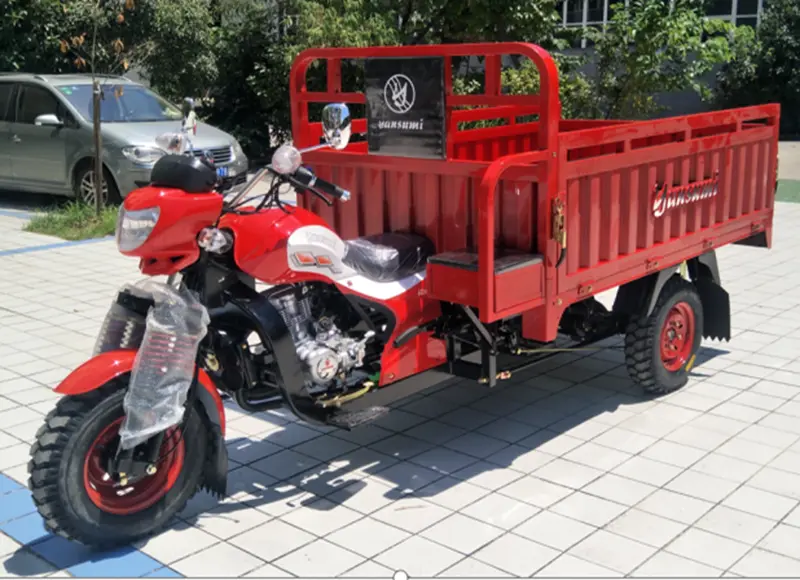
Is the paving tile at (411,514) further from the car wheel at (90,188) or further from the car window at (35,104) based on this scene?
the car window at (35,104)

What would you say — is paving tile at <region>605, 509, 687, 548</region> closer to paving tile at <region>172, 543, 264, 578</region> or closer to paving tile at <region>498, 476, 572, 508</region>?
paving tile at <region>498, 476, 572, 508</region>

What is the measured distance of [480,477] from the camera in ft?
15.7

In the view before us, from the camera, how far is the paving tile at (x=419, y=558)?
12.7 feet

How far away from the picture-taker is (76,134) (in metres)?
12.2

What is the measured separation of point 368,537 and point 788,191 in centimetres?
1263

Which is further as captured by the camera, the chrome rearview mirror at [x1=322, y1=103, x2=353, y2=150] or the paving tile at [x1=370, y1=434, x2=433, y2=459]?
the paving tile at [x1=370, y1=434, x2=433, y2=459]

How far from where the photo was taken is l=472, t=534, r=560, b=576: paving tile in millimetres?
3865

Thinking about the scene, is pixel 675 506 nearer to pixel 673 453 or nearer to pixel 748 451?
pixel 673 453

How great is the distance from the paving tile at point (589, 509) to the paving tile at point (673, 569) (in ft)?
1.26

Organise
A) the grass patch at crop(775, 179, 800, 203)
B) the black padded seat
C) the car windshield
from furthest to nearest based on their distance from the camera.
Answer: the grass patch at crop(775, 179, 800, 203)
the car windshield
the black padded seat

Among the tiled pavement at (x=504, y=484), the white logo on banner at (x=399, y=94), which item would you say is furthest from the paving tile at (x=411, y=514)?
the white logo on banner at (x=399, y=94)

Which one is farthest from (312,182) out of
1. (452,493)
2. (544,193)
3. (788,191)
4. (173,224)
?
(788,191)

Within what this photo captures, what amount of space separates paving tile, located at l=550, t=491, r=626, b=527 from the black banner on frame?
186cm

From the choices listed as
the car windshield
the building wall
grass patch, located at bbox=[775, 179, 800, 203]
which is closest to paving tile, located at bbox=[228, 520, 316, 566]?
the car windshield
